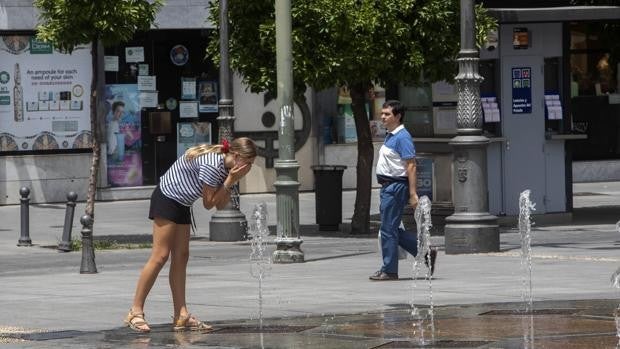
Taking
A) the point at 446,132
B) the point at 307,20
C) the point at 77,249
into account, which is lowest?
the point at 77,249

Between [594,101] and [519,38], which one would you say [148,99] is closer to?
→ [519,38]

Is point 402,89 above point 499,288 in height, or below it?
above

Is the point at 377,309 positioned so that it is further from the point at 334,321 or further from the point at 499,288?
the point at 499,288

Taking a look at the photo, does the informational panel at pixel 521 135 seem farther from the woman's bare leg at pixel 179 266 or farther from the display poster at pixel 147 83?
the woman's bare leg at pixel 179 266

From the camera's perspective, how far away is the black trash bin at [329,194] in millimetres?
22016

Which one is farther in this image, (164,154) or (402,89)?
(164,154)

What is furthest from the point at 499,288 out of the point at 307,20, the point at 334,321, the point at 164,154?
the point at 164,154

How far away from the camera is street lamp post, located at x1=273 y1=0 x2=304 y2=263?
16828 millimetres

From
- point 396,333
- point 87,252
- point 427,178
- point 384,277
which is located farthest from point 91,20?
point 396,333

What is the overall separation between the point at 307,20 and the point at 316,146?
9311mm

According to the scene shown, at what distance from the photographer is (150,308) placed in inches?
495

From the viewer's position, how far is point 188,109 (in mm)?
28203

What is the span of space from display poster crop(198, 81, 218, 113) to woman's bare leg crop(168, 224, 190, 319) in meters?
17.5

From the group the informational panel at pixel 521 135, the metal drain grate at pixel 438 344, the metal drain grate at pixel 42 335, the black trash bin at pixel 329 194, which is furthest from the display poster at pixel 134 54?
the metal drain grate at pixel 438 344
